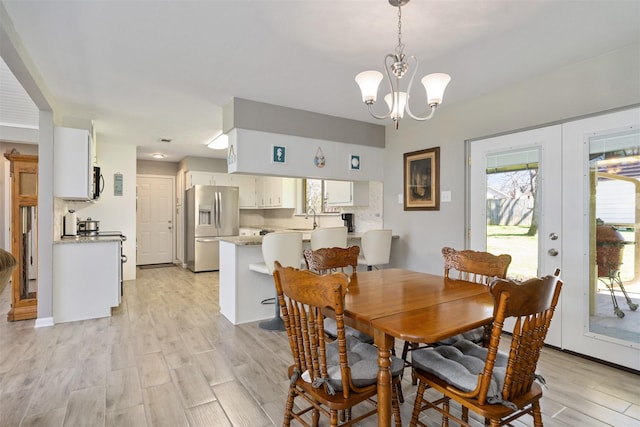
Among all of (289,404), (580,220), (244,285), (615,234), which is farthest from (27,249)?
(615,234)

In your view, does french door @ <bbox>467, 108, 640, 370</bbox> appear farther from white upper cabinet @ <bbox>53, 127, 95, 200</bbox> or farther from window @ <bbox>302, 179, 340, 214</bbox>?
white upper cabinet @ <bbox>53, 127, 95, 200</bbox>

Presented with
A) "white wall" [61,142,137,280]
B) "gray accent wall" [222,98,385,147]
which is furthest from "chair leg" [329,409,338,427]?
"white wall" [61,142,137,280]

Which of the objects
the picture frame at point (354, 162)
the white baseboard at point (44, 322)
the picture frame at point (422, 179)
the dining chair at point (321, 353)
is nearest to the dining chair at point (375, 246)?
the picture frame at point (422, 179)

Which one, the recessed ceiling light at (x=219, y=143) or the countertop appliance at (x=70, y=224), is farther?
the recessed ceiling light at (x=219, y=143)

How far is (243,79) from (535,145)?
8.67 feet

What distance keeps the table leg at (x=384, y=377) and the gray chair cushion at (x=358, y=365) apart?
0.09 meters

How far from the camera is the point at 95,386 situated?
7.25 ft

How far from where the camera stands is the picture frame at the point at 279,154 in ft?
12.0

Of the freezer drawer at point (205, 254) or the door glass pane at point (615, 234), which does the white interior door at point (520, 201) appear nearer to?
the door glass pane at point (615, 234)

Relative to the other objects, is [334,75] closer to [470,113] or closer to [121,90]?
[470,113]

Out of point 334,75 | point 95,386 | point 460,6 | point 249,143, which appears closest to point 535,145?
point 460,6

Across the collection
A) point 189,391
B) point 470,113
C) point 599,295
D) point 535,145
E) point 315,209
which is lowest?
point 189,391

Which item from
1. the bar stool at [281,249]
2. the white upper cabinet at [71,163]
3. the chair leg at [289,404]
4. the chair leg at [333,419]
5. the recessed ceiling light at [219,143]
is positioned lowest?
the chair leg at [289,404]

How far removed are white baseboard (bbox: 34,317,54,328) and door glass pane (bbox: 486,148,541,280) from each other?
4450 mm
